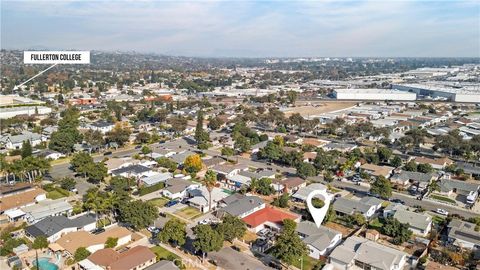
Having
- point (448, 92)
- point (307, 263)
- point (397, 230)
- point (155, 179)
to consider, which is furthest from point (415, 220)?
point (448, 92)

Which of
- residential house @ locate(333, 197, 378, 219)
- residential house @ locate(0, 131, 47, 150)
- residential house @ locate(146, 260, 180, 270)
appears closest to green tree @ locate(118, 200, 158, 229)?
residential house @ locate(146, 260, 180, 270)

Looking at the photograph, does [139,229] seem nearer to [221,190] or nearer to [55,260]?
[55,260]

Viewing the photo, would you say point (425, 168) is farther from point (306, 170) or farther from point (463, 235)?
point (463, 235)

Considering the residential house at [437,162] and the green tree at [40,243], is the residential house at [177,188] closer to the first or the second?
the green tree at [40,243]

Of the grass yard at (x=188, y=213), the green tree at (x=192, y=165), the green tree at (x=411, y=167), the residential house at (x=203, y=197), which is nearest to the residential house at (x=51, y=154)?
the green tree at (x=192, y=165)

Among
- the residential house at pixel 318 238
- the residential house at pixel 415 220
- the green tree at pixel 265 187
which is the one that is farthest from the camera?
the green tree at pixel 265 187
